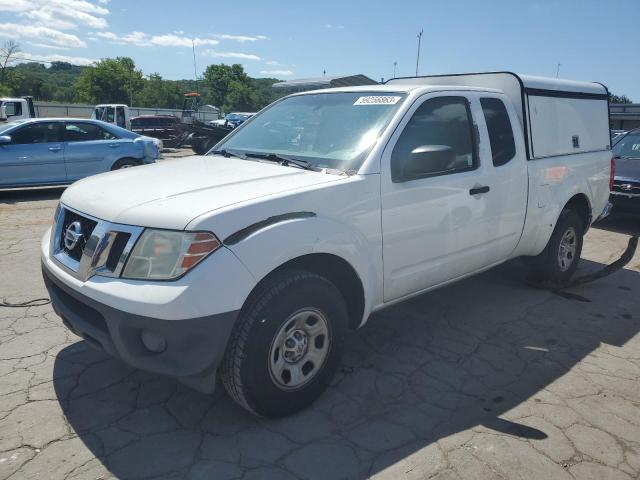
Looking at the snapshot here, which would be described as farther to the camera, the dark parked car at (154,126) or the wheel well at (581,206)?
the dark parked car at (154,126)

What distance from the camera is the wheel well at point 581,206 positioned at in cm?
501

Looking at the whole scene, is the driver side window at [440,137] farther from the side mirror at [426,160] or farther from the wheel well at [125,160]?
the wheel well at [125,160]

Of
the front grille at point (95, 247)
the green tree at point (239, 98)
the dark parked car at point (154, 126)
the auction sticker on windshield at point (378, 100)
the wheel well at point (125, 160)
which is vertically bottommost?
the front grille at point (95, 247)

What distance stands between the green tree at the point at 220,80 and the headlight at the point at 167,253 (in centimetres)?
11311

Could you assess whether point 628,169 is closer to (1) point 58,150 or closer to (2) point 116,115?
(1) point 58,150

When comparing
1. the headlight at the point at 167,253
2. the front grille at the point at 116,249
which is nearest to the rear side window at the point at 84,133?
the front grille at the point at 116,249

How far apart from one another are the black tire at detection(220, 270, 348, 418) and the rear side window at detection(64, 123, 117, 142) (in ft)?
29.5

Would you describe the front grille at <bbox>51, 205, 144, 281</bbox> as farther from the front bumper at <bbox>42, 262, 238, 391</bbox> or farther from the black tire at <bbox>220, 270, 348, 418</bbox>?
the black tire at <bbox>220, 270, 348, 418</bbox>

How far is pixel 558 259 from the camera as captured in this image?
4.97 meters

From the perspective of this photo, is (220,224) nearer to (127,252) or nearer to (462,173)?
(127,252)

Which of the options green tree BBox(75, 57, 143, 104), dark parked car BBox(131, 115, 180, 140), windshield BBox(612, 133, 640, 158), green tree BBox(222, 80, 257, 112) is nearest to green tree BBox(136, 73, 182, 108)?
green tree BBox(75, 57, 143, 104)

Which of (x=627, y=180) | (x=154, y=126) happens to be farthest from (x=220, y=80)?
(x=627, y=180)

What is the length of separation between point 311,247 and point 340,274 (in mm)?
Answer: 429

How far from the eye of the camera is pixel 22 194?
1037cm
